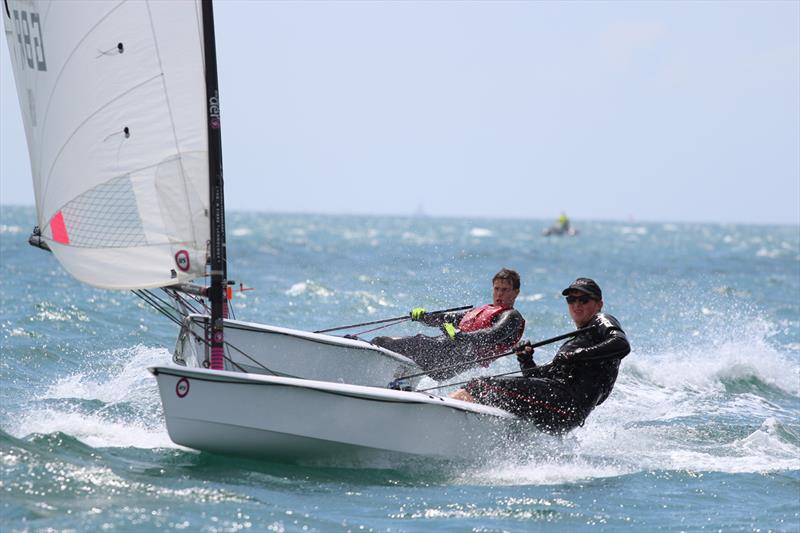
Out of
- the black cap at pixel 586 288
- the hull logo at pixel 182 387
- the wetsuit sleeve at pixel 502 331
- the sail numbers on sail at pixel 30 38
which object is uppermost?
the sail numbers on sail at pixel 30 38

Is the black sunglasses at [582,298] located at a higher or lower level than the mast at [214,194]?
lower

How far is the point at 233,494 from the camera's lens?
6.02m

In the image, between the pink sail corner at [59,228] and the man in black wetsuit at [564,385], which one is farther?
the man in black wetsuit at [564,385]

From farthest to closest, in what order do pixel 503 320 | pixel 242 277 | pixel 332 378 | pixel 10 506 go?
pixel 242 277 → pixel 332 378 → pixel 503 320 → pixel 10 506

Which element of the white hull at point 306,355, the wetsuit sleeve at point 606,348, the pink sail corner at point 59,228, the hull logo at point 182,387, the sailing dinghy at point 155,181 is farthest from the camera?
the white hull at point 306,355

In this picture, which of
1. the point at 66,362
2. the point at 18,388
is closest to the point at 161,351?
the point at 66,362

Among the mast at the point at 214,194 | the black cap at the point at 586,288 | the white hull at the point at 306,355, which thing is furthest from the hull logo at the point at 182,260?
the black cap at the point at 586,288

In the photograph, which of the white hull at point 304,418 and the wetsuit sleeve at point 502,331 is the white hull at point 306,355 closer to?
the wetsuit sleeve at point 502,331

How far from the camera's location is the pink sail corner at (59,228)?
6.91 metres

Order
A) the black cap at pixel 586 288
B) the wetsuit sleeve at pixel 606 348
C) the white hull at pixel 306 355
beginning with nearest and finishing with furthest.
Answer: the wetsuit sleeve at pixel 606 348, the black cap at pixel 586 288, the white hull at pixel 306 355

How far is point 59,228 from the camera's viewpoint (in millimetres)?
6930

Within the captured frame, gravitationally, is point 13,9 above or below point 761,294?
above

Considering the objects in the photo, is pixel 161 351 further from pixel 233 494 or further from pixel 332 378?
pixel 233 494

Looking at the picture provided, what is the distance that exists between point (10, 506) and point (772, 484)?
4.78 meters
